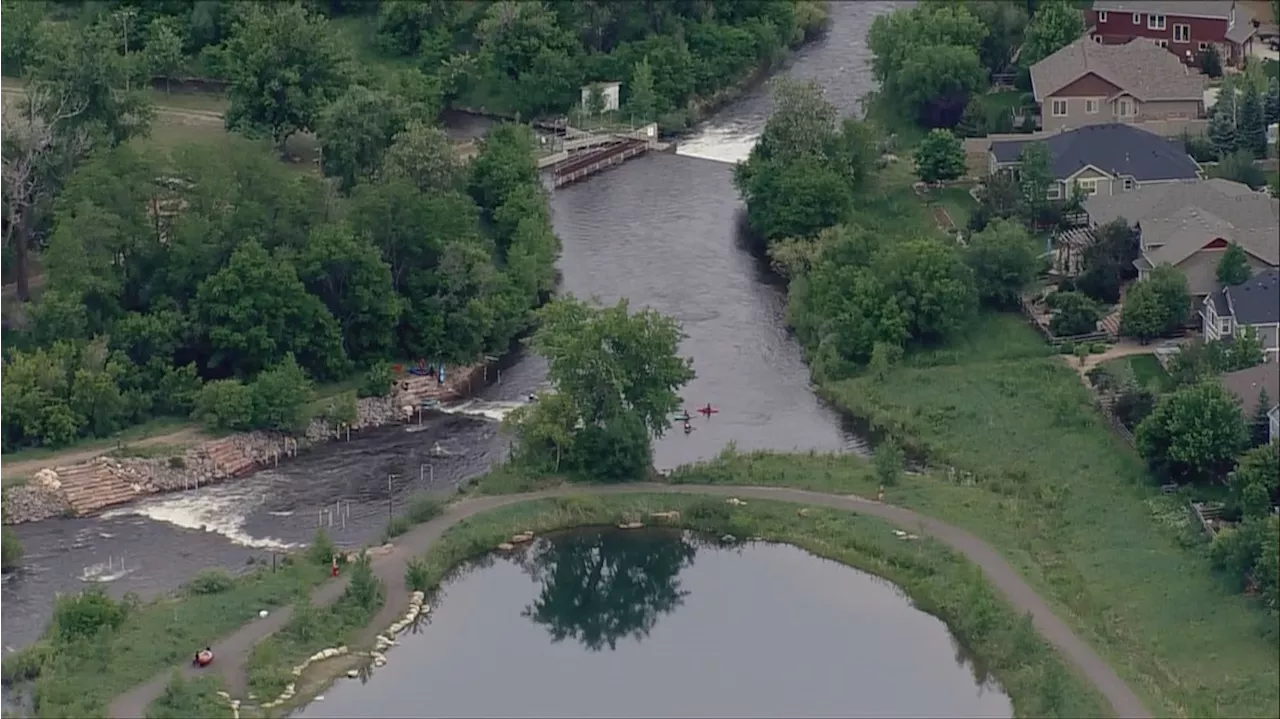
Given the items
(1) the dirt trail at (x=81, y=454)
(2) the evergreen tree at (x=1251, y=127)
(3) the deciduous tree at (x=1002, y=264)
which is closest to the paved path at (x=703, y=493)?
(1) the dirt trail at (x=81, y=454)

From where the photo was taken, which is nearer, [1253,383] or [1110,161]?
[1253,383]

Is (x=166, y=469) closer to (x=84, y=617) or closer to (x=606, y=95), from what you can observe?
(x=84, y=617)

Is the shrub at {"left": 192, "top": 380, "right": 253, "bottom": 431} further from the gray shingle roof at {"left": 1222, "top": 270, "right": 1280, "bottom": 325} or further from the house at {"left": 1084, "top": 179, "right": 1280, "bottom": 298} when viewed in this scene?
the gray shingle roof at {"left": 1222, "top": 270, "right": 1280, "bottom": 325}

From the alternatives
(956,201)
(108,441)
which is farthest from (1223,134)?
(108,441)

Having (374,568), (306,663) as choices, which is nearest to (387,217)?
(374,568)

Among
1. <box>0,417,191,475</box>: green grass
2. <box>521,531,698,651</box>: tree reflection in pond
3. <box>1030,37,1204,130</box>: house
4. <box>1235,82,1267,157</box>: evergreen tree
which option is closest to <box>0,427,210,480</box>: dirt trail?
<box>0,417,191,475</box>: green grass

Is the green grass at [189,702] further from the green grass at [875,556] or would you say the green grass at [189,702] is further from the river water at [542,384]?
the green grass at [875,556]
